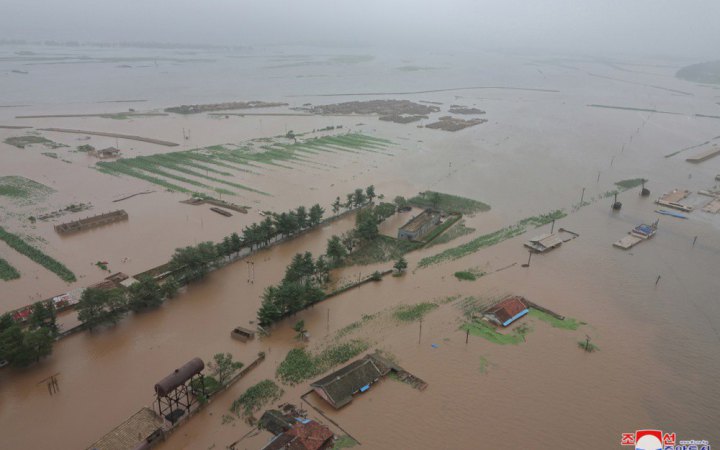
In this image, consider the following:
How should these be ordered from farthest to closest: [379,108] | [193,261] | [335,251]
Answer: [379,108] → [335,251] → [193,261]

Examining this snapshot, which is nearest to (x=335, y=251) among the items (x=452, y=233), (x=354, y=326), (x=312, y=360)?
(x=354, y=326)

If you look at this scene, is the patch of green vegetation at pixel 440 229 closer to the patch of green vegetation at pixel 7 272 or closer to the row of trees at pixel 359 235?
the row of trees at pixel 359 235

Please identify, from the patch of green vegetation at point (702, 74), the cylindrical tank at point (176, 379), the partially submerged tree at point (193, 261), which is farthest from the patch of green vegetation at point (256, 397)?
the patch of green vegetation at point (702, 74)

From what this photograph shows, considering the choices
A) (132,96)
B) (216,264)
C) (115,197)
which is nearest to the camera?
(216,264)

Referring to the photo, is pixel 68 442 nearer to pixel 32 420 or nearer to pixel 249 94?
pixel 32 420

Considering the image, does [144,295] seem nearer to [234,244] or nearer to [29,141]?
[234,244]

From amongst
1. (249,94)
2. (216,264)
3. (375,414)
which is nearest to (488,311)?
(375,414)

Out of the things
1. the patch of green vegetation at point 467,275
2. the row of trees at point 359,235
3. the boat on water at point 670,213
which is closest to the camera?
the patch of green vegetation at point 467,275
